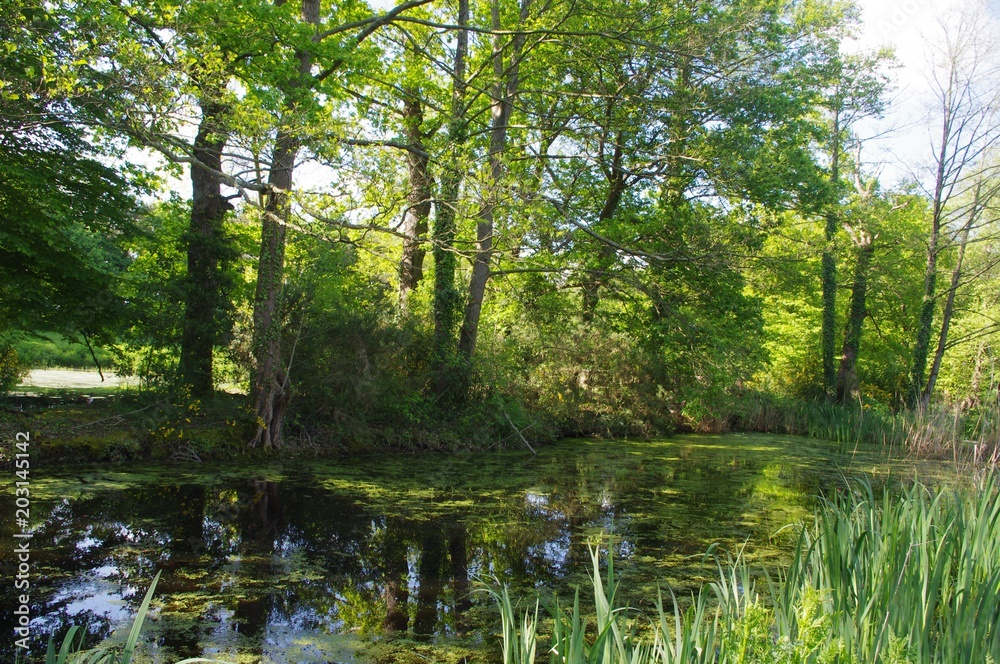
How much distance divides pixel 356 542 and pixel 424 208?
943cm

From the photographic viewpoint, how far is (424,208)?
1421cm

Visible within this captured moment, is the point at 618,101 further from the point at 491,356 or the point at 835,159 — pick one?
the point at 835,159

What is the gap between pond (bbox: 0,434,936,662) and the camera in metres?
3.93

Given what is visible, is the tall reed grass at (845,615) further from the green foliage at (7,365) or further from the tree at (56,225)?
the green foliage at (7,365)

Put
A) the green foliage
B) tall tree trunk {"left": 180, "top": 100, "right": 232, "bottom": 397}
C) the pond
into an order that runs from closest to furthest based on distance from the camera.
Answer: the pond < the green foliage < tall tree trunk {"left": 180, "top": 100, "right": 232, "bottom": 397}

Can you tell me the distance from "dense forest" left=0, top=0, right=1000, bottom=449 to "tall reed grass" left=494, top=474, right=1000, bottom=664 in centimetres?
490

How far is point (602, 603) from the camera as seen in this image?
2145 millimetres

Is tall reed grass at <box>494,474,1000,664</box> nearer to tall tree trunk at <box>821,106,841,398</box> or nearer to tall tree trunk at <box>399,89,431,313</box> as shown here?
tall tree trunk at <box>399,89,431,313</box>

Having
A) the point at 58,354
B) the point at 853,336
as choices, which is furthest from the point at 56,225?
the point at 853,336

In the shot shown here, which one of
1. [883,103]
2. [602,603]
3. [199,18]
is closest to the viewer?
[602,603]

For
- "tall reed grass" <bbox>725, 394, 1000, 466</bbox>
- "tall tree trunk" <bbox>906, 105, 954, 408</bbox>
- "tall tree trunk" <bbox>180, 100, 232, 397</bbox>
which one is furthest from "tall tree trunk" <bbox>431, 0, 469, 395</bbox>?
"tall tree trunk" <bbox>906, 105, 954, 408</bbox>

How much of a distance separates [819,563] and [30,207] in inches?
382

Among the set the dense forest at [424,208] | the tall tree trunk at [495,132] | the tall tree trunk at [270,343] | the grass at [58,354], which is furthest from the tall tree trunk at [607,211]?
the grass at [58,354]

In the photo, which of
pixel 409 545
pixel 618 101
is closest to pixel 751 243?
pixel 618 101
